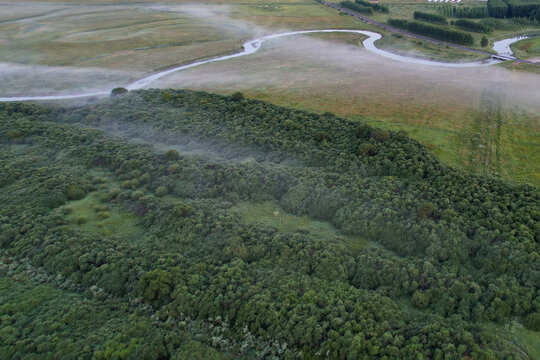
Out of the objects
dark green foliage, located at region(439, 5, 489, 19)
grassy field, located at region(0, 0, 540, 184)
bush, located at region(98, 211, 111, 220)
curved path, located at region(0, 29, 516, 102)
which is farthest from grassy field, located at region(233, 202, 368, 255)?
dark green foliage, located at region(439, 5, 489, 19)

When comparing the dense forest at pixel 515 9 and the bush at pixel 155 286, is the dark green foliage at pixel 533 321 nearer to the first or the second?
the bush at pixel 155 286

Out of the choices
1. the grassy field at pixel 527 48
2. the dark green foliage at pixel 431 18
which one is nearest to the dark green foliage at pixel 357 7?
the dark green foliage at pixel 431 18

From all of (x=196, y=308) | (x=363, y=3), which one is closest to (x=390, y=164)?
(x=196, y=308)

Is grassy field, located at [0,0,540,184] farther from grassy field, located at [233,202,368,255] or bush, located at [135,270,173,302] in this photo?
bush, located at [135,270,173,302]

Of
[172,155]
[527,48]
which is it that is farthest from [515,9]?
[172,155]

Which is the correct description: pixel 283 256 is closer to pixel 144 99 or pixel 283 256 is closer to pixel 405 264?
pixel 405 264

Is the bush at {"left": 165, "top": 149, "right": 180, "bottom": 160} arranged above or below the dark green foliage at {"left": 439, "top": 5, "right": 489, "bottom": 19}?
below
